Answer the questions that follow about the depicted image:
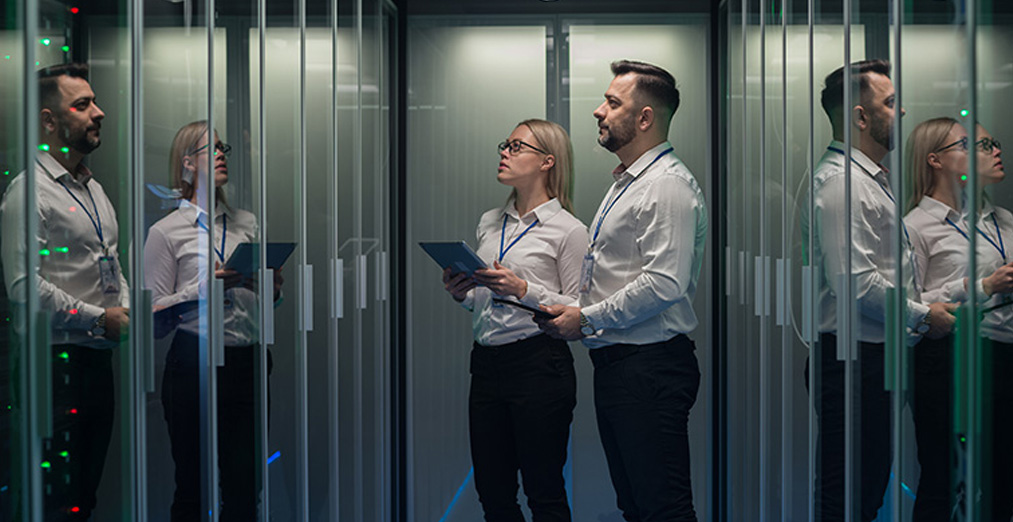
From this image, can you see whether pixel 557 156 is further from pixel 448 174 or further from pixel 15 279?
pixel 15 279

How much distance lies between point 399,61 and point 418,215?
673 millimetres

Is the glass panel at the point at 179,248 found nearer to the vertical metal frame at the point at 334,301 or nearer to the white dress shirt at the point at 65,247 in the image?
the white dress shirt at the point at 65,247

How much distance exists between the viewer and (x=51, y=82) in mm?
1617

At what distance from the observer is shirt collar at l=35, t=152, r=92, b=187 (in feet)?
5.22

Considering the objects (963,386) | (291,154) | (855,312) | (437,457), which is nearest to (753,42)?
(855,312)

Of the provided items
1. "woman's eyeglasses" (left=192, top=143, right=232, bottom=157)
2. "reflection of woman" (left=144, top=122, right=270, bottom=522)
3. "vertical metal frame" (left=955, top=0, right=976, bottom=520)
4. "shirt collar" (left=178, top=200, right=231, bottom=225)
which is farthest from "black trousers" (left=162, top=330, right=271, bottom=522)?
"vertical metal frame" (left=955, top=0, right=976, bottom=520)

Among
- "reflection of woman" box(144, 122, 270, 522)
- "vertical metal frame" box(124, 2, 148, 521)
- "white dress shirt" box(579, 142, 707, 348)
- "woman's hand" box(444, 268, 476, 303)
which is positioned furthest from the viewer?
"woman's hand" box(444, 268, 476, 303)

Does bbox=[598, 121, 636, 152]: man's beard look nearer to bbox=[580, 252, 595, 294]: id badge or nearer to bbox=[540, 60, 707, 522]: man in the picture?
bbox=[540, 60, 707, 522]: man

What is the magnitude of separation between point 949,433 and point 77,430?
162 centimetres

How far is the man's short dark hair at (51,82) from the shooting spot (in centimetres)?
159

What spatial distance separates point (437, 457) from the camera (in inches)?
168

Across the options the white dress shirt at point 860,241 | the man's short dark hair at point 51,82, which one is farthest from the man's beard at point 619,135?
the man's short dark hair at point 51,82

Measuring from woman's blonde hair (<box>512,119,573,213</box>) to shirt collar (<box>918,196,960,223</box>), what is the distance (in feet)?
7.07

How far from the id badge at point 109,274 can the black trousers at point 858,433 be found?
1.61m
